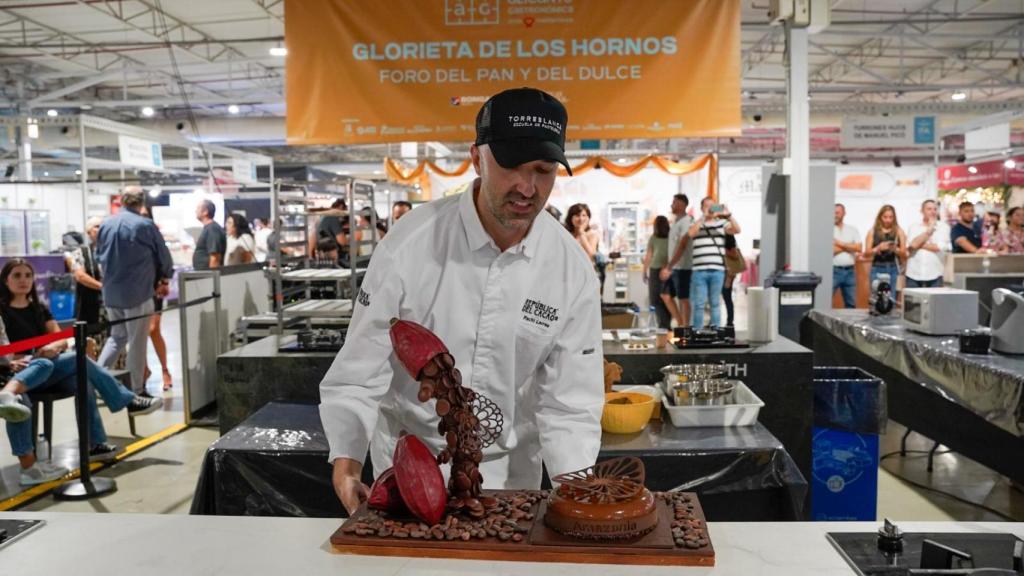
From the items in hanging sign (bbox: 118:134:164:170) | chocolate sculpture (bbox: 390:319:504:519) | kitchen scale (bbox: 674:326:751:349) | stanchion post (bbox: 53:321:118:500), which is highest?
hanging sign (bbox: 118:134:164:170)

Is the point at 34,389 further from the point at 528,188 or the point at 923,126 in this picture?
the point at 923,126

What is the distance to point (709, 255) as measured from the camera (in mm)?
8281

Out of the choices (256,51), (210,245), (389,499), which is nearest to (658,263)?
(210,245)

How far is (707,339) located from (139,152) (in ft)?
23.2

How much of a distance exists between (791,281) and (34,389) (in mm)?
5037

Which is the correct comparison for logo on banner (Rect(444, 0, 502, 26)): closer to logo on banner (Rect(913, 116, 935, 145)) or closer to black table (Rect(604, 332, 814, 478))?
black table (Rect(604, 332, 814, 478))

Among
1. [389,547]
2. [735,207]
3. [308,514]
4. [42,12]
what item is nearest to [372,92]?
[308,514]

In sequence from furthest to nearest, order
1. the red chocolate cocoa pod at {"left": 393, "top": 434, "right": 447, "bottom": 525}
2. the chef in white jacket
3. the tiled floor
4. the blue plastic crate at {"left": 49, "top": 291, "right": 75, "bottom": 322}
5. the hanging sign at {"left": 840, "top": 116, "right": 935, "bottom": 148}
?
the hanging sign at {"left": 840, "top": 116, "right": 935, "bottom": 148} → the blue plastic crate at {"left": 49, "top": 291, "right": 75, "bottom": 322} → the tiled floor → the chef in white jacket → the red chocolate cocoa pod at {"left": 393, "top": 434, "right": 447, "bottom": 525}

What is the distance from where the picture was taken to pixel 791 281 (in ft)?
19.7

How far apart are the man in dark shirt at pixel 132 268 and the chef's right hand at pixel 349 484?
17.0ft

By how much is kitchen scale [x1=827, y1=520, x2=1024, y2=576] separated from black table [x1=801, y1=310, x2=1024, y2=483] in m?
2.46

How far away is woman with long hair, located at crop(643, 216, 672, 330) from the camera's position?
29.8ft

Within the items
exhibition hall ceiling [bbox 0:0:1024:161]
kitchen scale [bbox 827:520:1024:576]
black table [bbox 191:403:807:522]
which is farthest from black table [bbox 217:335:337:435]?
exhibition hall ceiling [bbox 0:0:1024:161]

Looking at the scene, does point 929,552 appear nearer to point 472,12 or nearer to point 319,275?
point 472,12
